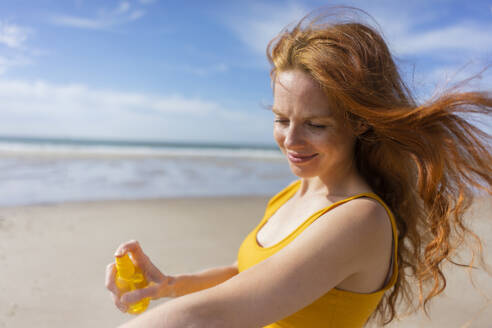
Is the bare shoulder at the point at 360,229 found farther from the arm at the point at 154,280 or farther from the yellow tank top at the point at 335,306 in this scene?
the arm at the point at 154,280

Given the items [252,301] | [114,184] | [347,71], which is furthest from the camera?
[114,184]

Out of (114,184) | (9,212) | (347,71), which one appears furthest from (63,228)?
(347,71)

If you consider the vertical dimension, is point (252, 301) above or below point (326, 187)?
below

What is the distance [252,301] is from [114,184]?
8726 mm

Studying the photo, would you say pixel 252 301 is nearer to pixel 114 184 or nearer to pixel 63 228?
pixel 63 228

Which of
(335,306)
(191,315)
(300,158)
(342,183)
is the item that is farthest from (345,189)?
(191,315)

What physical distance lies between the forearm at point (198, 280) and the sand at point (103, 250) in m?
1.36

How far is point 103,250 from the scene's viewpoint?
4.55m

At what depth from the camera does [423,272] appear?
1521 millimetres

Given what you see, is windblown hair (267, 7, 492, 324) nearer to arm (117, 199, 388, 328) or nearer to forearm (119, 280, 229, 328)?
arm (117, 199, 388, 328)

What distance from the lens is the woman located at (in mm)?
1123

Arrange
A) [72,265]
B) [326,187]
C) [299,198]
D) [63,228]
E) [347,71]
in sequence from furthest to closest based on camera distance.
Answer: [63,228] < [72,265] < [299,198] < [326,187] < [347,71]

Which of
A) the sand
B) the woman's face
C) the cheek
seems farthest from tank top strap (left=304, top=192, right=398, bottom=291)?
the sand

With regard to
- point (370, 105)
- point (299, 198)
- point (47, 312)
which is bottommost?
point (47, 312)
